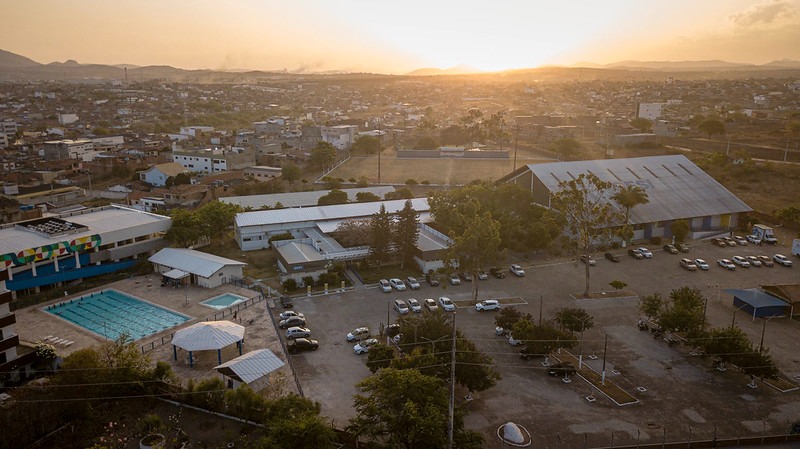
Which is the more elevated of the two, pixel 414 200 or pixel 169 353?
pixel 414 200

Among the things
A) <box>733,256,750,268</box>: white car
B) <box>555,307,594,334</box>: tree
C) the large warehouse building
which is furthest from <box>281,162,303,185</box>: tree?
<box>733,256,750,268</box>: white car

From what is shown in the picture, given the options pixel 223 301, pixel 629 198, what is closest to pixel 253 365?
pixel 223 301

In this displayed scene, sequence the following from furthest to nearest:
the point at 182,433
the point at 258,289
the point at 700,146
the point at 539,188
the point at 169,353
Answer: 1. the point at 700,146
2. the point at 539,188
3. the point at 258,289
4. the point at 169,353
5. the point at 182,433

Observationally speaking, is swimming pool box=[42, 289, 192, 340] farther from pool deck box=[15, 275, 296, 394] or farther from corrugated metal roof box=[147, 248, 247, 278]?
corrugated metal roof box=[147, 248, 247, 278]

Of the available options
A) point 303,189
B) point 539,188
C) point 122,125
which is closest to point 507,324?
point 539,188

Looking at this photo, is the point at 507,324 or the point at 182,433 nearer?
the point at 182,433

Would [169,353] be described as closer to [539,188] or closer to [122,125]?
[539,188]
